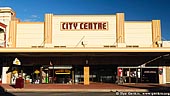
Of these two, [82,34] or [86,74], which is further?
[82,34]

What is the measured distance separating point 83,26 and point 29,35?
7.02 metres

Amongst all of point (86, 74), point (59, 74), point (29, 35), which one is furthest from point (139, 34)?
point (29, 35)

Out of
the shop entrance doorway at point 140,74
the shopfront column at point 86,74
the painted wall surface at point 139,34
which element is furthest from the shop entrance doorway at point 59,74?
the painted wall surface at point 139,34

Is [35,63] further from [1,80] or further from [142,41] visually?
[142,41]

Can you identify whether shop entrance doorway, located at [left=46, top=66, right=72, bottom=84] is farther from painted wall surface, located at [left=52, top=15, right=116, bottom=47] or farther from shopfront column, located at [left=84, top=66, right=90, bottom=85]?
painted wall surface, located at [left=52, top=15, right=116, bottom=47]

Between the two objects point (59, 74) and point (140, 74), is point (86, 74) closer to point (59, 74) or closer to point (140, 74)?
point (59, 74)

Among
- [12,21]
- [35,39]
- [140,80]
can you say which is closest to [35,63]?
[35,39]

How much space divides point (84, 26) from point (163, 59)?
10887 millimetres

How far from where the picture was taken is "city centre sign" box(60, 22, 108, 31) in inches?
1660

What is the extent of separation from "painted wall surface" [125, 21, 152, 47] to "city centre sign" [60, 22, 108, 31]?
10.2 feet

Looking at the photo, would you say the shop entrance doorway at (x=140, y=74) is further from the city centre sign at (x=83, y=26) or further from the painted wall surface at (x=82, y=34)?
the city centre sign at (x=83, y=26)

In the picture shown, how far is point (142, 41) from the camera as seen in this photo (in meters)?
42.1

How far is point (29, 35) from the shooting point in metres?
42.2

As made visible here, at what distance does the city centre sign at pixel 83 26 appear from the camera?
42.2 meters
